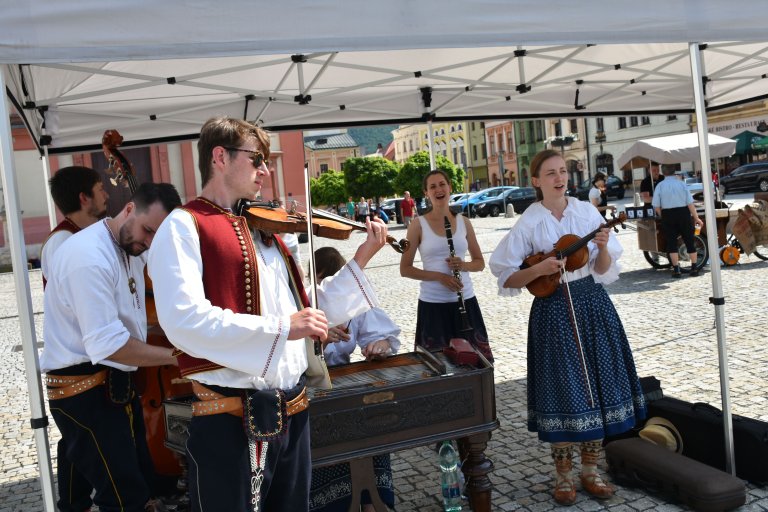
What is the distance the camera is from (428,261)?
4957 mm

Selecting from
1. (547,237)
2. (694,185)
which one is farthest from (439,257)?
(694,185)

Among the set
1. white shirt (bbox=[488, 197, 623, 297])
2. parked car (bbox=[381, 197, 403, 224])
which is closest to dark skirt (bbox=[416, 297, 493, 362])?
white shirt (bbox=[488, 197, 623, 297])

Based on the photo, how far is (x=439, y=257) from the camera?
4.92 metres

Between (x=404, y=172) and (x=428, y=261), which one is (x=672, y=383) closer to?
(x=428, y=261)

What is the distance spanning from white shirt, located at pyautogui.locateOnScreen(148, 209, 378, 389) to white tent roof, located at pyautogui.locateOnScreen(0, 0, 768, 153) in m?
0.85

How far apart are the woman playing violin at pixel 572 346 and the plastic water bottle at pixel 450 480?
0.49 m

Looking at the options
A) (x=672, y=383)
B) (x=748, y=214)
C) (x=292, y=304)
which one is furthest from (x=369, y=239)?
(x=748, y=214)

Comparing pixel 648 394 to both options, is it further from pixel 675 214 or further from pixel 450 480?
pixel 675 214

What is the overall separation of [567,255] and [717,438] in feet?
4.08

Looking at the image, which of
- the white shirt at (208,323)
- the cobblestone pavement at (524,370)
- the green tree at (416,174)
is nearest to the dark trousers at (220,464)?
the white shirt at (208,323)

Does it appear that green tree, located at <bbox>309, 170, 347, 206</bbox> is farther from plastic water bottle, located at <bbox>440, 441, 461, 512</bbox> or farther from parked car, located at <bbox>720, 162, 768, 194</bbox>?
plastic water bottle, located at <bbox>440, 441, 461, 512</bbox>

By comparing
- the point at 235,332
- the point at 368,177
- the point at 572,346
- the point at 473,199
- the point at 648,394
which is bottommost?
the point at 648,394

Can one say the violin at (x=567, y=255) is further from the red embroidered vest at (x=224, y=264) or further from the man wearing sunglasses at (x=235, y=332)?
the red embroidered vest at (x=224, y=264)

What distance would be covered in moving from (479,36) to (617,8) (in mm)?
595
